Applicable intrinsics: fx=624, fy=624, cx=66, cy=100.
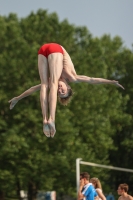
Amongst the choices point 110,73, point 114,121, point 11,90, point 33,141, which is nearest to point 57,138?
point 33,141

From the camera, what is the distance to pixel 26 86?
37438 mm

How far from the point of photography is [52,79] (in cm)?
886

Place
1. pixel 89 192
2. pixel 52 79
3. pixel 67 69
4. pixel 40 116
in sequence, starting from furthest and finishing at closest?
1. pixel 40 116
2. pixel 89 192
3. pixel 67 69
4. pixel 52 79

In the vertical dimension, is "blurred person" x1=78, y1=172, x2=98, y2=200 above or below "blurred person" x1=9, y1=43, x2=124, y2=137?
below

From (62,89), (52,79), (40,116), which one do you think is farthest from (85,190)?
(40,116)

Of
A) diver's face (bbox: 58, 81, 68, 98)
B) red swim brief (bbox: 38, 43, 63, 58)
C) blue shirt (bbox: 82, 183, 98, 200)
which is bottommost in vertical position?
blue shirt (bbox: 82, 183, 98, 200)

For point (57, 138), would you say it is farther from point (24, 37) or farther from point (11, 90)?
point (24, 37)

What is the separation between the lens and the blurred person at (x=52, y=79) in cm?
877

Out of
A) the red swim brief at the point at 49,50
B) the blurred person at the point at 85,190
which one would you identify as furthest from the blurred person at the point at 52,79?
the blurred person at the point at 85,190

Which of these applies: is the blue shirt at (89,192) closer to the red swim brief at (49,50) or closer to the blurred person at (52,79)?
the blurred person at (52,79)

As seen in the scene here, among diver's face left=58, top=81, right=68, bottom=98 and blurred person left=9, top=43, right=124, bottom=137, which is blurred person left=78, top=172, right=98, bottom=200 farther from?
diver's face left=58, top=81, right=68, bottom=98

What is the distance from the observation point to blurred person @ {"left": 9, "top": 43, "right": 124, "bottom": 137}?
8.77 meters

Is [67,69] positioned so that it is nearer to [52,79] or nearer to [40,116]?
[52,79]

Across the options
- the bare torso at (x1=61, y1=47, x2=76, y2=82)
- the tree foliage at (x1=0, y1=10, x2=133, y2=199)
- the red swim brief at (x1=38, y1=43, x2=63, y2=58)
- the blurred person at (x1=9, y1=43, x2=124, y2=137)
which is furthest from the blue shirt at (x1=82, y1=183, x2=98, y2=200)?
the tree foliage at (x1=0, y1=10, x2=133, y2=199)
